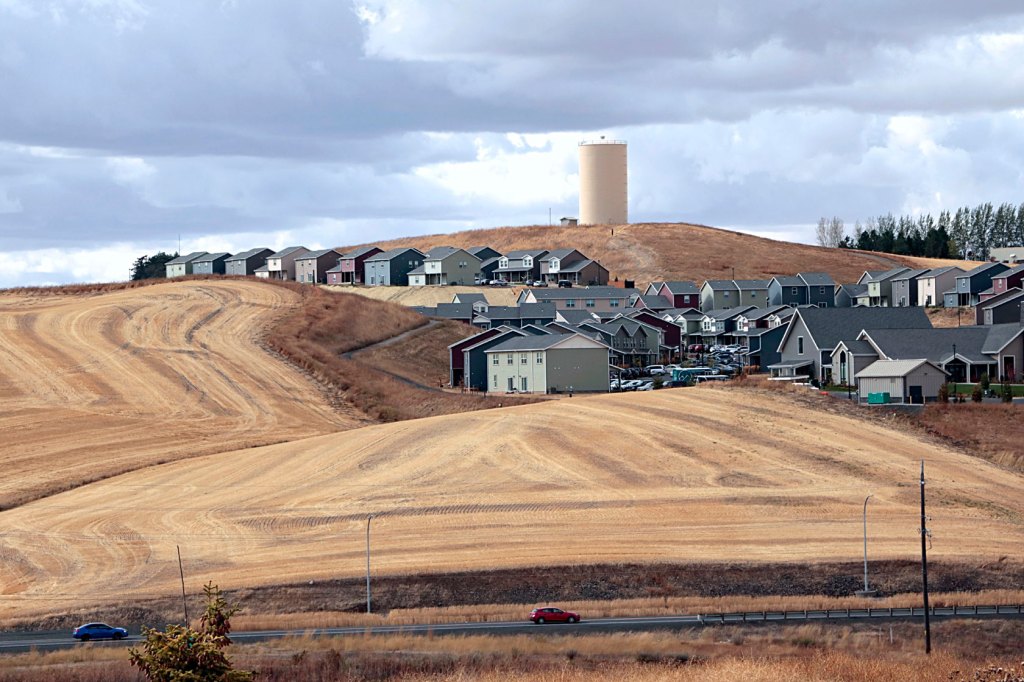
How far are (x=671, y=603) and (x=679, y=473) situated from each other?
601 inches

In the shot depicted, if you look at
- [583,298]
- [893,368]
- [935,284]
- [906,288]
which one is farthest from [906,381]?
[583,298]

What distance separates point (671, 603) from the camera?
42.6m

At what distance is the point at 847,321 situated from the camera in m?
89.9

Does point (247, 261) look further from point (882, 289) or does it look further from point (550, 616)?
point (550, 616)

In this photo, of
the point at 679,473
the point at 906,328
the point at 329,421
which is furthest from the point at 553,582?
the point at 906,328

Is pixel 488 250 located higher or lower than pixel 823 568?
higher

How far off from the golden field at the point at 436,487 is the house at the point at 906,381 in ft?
25.5

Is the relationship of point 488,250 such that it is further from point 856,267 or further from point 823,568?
point 823,568

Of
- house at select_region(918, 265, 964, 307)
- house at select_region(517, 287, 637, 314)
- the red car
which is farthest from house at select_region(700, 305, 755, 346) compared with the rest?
the red car

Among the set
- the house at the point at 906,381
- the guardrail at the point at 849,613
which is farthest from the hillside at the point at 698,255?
the guardrail at the point at 849,613

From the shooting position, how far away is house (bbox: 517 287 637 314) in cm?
13762

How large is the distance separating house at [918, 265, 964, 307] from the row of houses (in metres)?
40.0

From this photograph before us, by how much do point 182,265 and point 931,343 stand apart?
→ 123m

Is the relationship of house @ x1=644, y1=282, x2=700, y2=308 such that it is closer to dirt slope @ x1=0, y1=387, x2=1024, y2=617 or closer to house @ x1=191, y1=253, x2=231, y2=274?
house @ x1=191, y1=253, x2=231, y2=274
